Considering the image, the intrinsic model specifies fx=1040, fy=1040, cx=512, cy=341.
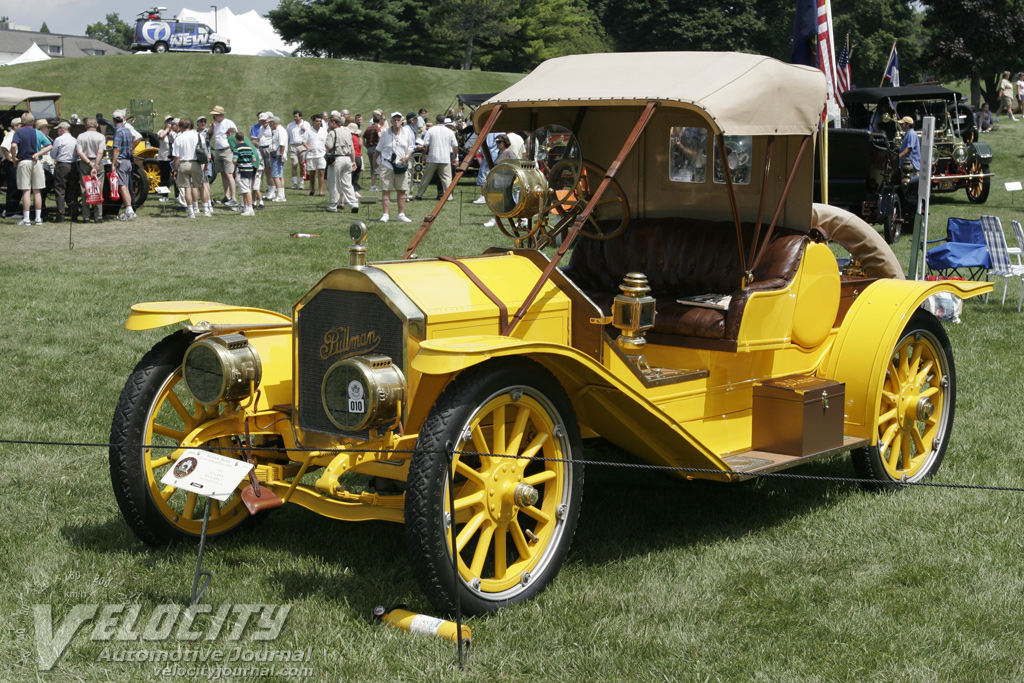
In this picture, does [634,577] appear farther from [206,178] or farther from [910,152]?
[206,178]

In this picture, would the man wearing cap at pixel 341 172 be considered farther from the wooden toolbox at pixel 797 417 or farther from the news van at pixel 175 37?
the news van at pixel 175 37

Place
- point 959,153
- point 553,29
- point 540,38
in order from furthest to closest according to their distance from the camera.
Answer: point 540,38, point 553,29, point 959,153

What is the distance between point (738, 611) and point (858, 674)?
1.97ft

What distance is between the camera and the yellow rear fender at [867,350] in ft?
18.1

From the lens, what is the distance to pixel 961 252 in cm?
1167

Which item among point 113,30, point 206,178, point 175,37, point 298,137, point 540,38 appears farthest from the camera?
point 113,30

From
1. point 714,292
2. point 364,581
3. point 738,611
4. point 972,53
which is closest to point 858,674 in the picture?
point 738,611

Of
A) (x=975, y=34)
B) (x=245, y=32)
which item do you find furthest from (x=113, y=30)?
(x=975, y=34)

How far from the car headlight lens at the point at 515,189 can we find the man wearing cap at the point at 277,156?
55.2 ft

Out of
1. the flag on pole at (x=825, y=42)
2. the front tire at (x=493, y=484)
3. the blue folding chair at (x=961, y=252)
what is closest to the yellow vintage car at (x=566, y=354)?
the front tire at (x=493, y=484)

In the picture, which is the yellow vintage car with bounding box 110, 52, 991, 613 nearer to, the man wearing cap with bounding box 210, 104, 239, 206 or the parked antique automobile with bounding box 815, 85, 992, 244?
the parked antique automobile with bounding box 815, 85, 992, 244

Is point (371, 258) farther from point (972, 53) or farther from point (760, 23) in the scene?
point (760, 23)

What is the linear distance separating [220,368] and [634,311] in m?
1.82

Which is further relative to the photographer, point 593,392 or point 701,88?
point 701,88
